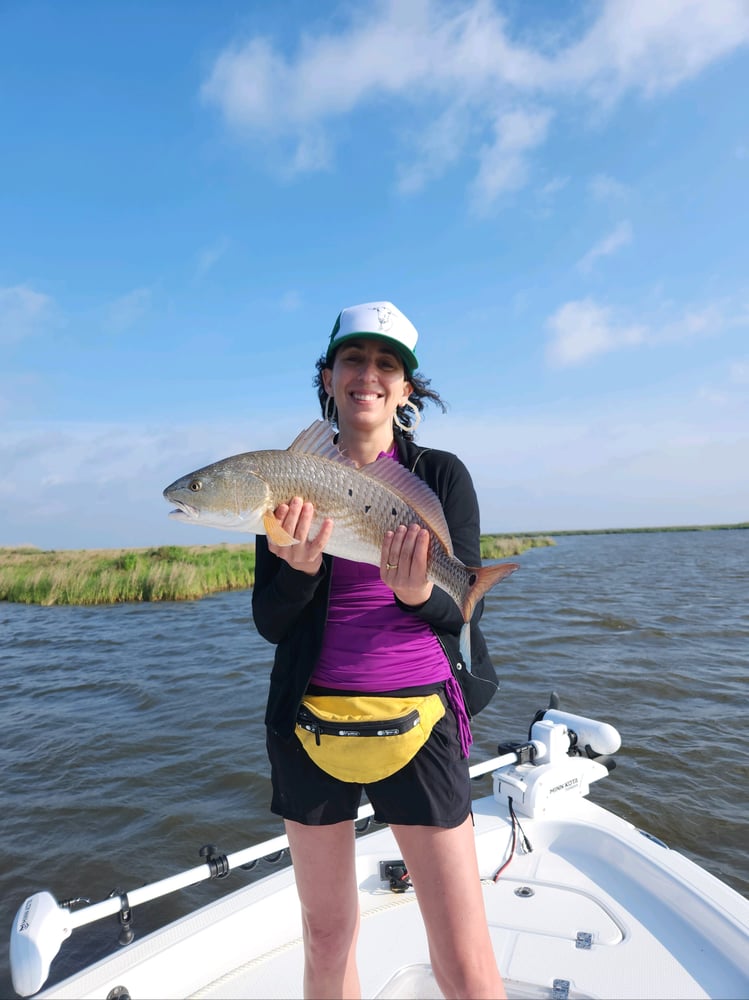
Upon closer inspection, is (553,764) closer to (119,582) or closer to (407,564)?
(407,564)

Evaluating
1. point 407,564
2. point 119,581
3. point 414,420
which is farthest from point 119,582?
point 407,564

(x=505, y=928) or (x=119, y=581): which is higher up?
(x=119, y=581)

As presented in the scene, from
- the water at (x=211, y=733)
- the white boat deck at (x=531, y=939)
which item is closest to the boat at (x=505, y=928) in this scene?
the white boat deck at (x=531, y=939)

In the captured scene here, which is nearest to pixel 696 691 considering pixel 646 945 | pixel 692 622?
pixel 692 622

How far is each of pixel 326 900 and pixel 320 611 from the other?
119 centimetres

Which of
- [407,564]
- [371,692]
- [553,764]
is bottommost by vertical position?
[553,764]

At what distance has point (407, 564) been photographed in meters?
2.49

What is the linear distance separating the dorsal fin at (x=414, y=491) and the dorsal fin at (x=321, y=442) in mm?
145

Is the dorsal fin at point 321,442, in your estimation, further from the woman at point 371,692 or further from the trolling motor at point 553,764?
the trolling motor at point 553,764

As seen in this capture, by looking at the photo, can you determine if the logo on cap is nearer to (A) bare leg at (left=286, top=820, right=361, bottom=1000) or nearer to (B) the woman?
(B) the woman

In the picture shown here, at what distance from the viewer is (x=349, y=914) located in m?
2.56

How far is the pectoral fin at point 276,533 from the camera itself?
8.43ft

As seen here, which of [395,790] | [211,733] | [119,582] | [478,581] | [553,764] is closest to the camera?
[395,790]

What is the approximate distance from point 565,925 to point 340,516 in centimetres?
322
